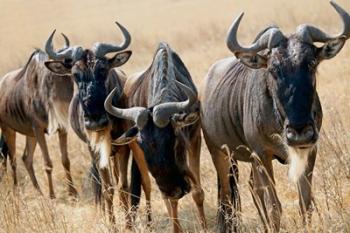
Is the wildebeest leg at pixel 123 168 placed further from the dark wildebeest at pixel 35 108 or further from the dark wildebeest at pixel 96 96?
the dark wildebeest at pixel 35 108

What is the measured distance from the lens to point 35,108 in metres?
10.2

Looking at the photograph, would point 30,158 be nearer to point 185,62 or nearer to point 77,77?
point 77,77

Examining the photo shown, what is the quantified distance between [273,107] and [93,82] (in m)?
2.40

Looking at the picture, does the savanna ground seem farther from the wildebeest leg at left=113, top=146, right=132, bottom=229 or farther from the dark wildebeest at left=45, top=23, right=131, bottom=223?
the dark wildebeest at left=45, top=23, right=131, bottom=223

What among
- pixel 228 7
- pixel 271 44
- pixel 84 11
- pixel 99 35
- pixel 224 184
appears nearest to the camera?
pixel 271 44

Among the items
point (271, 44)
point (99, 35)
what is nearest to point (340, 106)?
point (271, 44)

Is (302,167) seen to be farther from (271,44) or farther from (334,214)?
(271,44)

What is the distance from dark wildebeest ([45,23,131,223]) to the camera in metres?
6.99

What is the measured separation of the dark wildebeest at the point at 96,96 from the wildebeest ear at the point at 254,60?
210 centimetres

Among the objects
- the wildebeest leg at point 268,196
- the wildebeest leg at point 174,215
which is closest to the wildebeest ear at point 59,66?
the wildebeest leg at point 174,215

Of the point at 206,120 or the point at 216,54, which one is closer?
the point at 206,120

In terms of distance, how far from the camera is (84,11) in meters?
45.8

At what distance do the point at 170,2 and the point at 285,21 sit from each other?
77.9 feet

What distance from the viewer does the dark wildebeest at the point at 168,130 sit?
592cm
